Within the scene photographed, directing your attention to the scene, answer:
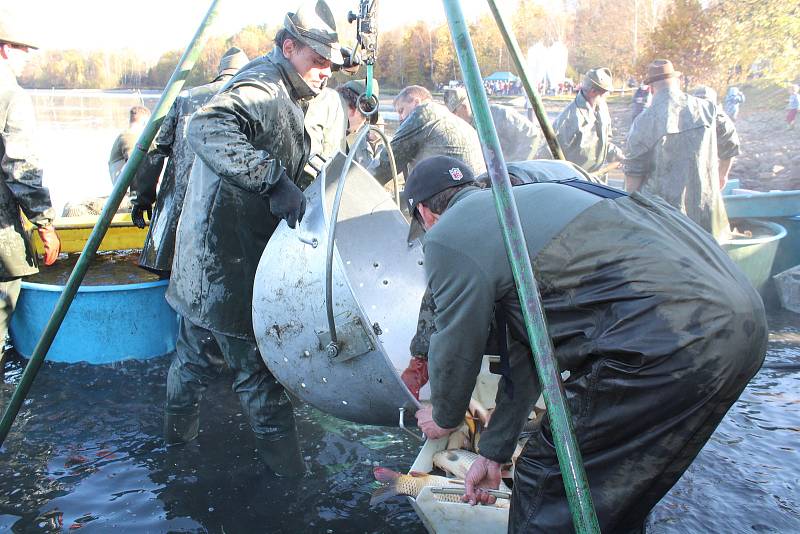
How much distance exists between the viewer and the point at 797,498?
10.5ft

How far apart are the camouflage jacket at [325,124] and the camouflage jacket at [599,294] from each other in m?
1.99

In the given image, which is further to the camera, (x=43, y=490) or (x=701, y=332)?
(x=43, y=490)

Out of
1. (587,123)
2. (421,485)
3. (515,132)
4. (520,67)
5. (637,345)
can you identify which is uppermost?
(520,67)

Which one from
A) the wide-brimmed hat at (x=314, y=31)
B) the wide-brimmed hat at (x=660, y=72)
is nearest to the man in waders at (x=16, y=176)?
the wide-brimmed hat at (x=314, y=31)

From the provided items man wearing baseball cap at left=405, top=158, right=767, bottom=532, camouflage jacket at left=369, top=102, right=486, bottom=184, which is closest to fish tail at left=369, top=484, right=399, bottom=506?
man wearing baseball cap at left=405, top=158, right=767, bottom=532

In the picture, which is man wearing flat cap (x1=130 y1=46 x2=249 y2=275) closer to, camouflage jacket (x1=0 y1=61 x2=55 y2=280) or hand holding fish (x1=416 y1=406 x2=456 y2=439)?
camouflage jacket (x1=0 y1=61 x2=55 y2=280)

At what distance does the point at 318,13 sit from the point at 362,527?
2.32 meters

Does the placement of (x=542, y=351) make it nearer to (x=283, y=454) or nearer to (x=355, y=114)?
(x=283, y=454)

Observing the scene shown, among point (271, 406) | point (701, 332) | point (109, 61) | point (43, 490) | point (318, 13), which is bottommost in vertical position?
point (43, 490)

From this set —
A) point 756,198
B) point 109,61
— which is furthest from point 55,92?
point 756,198

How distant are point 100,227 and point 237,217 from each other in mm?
679

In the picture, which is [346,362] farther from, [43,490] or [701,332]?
[43,490]

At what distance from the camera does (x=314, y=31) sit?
3.00m

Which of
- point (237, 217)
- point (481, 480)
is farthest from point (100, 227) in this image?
point (481, 480)
